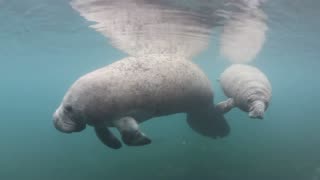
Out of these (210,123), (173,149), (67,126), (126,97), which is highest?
(126,97)

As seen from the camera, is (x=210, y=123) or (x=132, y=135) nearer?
(x=132, y=135)

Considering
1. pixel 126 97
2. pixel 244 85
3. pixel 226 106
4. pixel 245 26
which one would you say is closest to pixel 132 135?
pixel 126 97

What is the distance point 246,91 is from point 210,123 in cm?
180

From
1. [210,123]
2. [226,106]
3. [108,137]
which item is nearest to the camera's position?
[108,137]

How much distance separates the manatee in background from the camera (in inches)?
313

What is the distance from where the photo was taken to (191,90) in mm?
7684

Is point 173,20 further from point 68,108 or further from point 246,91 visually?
point 68,108

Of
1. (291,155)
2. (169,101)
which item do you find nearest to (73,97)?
(169,101)

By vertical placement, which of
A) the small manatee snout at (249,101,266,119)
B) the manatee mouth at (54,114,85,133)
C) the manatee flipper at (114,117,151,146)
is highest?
the manatee flipper at (114,117,151,146)

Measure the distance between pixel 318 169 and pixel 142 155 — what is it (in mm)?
7770

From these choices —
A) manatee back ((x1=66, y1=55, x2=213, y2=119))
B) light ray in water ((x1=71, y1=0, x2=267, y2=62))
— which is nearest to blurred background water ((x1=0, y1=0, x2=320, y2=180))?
light ray in water ((x1=71, y1=0, x2=267, y2=62))

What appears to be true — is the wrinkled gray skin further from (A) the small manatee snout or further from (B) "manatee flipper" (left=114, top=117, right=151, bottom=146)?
(A) the small manatee snout

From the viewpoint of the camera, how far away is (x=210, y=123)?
10000 mm

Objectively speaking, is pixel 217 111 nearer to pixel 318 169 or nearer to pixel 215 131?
pixel 215 131
